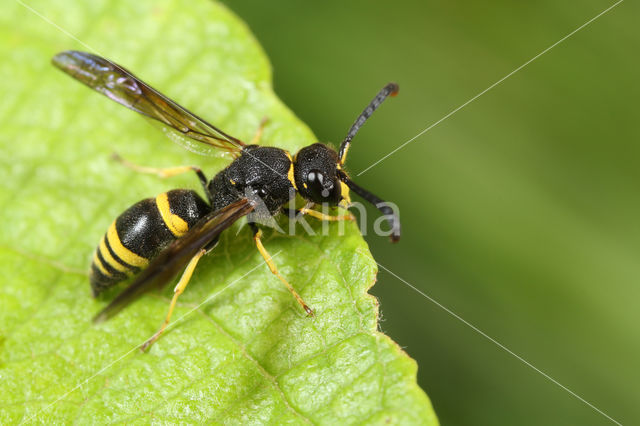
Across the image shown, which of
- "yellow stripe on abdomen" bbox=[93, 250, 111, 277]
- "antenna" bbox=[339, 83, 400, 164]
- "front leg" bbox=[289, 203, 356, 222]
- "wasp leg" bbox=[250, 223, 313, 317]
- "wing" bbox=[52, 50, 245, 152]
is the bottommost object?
"yellow stripe on abdomen" bbox=[93, 250, 111, 277]

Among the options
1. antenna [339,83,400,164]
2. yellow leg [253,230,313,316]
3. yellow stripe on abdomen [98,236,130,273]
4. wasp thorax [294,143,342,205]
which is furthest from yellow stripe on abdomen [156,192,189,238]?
antenna [339,83,400,164]

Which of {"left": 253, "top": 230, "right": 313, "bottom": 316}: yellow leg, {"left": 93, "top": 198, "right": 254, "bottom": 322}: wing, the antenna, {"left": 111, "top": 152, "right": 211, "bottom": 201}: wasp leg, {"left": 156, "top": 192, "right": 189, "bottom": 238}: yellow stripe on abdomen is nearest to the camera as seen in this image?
{"left": 93, "top": 198, "right": 254, "bottom": 322}: wing

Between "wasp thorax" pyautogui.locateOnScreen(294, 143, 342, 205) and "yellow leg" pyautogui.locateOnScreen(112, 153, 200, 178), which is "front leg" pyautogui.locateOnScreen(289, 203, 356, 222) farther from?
"yellow leg" pyautogui.locateOnScreen(112, 153, 200, 178)

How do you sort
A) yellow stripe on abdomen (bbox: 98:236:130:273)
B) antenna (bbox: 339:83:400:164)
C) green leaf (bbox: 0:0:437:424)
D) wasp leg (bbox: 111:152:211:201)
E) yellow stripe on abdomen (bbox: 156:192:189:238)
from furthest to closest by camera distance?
1. wasp leg (bbox: 111:152:211:201)
2. antenna (bbox: 339:83:400:164)
3. yellow stripe on abdomen (bbox: 156:192:189:238)
4. yellow stripe on abdomen (bbox: 98:236:130:273)
5. green leaf (bbox: 0:0:437:424)

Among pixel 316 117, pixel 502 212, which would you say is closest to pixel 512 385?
pixel 502 212

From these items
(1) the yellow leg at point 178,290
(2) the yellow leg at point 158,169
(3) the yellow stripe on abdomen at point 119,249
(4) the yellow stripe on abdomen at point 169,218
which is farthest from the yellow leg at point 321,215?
(3) the yellow stripe on abdomen at point 119,249

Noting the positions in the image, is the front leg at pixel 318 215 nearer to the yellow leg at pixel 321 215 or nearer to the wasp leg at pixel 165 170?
the yellow leg at pixel 321 215

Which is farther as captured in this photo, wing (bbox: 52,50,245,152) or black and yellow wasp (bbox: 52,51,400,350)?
wing (bbox: 52,50,245,152)
